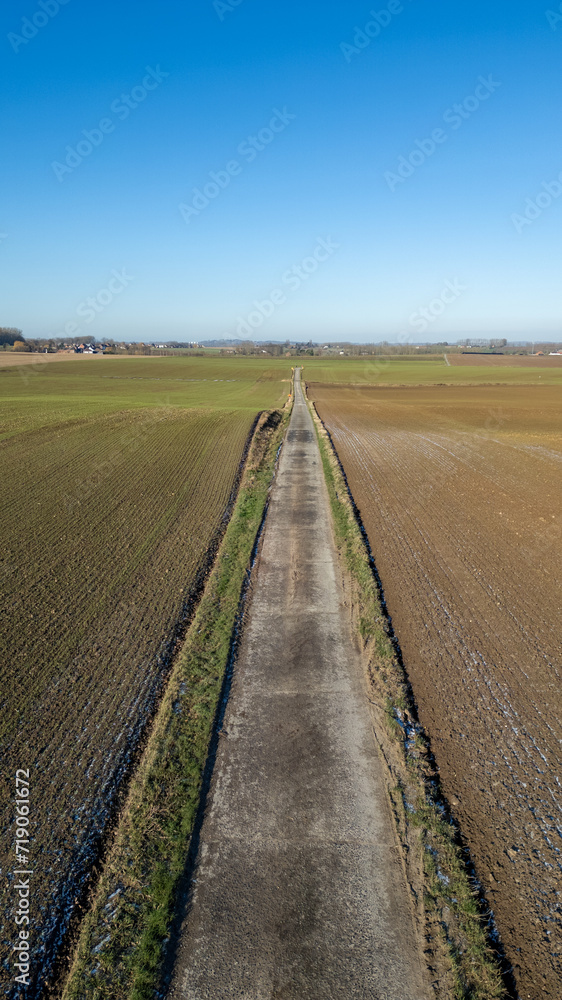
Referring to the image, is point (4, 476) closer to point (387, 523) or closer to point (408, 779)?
point (387, 523)

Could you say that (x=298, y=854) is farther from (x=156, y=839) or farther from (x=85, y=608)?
(x=85, y=608)

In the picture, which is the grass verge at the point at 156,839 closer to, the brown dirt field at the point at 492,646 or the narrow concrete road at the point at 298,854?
the narrow concrete road at the point at 298,854

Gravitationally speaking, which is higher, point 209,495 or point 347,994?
point 209,495

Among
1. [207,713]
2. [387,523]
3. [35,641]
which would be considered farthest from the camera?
[387,523]

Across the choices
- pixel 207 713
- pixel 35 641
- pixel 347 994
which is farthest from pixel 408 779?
pixel 35 641

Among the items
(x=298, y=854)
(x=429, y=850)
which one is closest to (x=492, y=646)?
(x=429, y=850)

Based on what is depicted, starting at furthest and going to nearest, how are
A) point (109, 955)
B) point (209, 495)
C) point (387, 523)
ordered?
point (209, 495) → point (387, 523) → point (109, 955)

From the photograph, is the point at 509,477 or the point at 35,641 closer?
the point at 35,641

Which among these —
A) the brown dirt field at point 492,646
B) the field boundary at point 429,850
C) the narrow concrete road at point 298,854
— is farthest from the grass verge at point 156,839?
the brown dirt field at point 492,646
